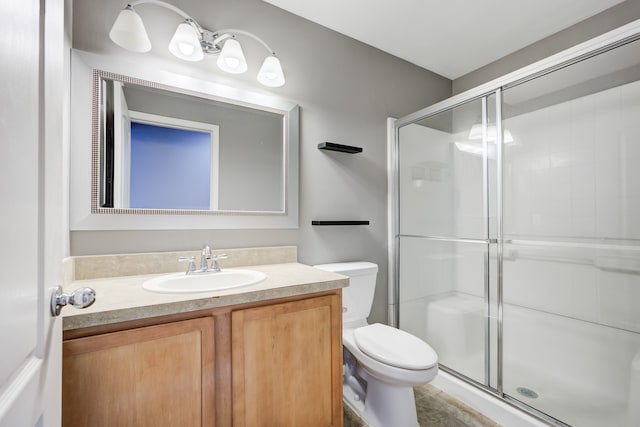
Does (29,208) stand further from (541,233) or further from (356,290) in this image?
(541,233)

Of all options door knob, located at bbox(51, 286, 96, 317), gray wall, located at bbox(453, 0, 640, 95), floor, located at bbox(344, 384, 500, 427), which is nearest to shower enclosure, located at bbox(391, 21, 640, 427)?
floor, located at bbox(344, 384, 500, 427)

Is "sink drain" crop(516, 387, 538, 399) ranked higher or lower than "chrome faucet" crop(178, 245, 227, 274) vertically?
lower

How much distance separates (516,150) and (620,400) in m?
1.31

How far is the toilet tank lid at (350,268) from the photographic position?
70.5 inches

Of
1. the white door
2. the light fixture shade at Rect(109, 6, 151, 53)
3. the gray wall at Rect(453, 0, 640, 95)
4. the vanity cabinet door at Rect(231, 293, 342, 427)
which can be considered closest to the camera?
the white door

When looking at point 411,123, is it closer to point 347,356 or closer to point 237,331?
point 347,356

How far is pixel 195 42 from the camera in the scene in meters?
1.43

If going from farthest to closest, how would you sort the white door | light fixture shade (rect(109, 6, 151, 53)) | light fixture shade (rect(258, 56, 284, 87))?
light fixture shade (rect(258, 56, 284, 87)), light fixture shade (rect(109, 6, 151, 53)), the white door

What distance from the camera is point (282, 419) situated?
1.16 metres

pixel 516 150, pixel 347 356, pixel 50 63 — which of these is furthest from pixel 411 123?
pixel 50 63

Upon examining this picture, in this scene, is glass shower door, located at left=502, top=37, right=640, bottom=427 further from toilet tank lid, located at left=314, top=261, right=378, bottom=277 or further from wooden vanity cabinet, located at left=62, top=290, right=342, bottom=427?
wooden vanity cabinet, located at left=62, top=290, right=342, bottom=427

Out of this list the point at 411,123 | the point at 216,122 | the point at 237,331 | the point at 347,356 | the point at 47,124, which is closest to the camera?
the point at 47,124

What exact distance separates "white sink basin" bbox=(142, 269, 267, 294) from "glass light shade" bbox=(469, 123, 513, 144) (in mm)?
1520

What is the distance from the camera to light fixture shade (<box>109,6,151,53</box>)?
1.25 m
